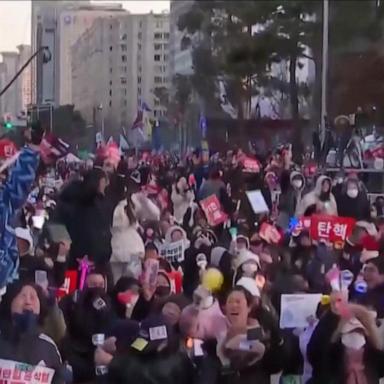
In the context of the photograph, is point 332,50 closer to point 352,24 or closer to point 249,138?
point 352,24

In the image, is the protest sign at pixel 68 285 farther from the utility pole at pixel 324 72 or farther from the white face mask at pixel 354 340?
the utility pole at pixel 324 72

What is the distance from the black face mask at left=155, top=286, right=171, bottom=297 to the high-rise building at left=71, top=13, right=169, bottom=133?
285 inches

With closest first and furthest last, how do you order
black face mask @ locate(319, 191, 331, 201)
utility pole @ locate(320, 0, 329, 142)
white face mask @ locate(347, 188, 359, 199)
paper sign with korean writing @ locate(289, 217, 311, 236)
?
paper sign with korean writing @ locate(289, 217, 311, 236) → black face mask @ locate(319, 191, 331, 201) → white face mask @ locate(347, 188, 359, 199) → utility pole @ locate(320, 0, 329, 142)

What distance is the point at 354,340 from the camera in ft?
21.1

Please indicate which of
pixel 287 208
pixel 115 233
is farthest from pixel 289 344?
pixel 287 208

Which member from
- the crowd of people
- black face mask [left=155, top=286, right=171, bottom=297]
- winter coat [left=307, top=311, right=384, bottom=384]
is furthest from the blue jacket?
winter coat [left=307, top=311, right=384, bottom=384]

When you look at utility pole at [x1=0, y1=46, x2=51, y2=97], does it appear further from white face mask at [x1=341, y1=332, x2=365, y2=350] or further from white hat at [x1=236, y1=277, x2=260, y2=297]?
white face mask at [x1=341, y1=332, x2=365, y2=350]

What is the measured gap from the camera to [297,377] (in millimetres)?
6648

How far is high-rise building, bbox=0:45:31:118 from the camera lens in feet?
48.4

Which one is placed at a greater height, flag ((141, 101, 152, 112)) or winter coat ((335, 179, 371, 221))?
flag ((141, 101, 152, 112))

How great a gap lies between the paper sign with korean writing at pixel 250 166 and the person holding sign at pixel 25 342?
32.4ft

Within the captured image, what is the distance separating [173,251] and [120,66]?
6.14 meters

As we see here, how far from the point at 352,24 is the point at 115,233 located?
12.0m

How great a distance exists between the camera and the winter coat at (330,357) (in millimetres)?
6477
